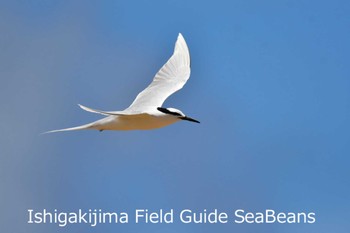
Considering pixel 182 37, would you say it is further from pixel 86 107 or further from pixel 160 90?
pixel 86 107

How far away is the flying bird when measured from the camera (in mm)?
12750

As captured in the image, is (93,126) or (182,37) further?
(182,37)

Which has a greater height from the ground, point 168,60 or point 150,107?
point 168,60

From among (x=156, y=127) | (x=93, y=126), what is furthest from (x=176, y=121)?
(x=93, y=126)

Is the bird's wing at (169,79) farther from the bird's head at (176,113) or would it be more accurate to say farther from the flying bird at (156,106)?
the bird's head at (176,113)

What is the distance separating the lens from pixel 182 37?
16.5m

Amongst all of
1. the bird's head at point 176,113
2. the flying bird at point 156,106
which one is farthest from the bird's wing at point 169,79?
the bird's head at point 176,113

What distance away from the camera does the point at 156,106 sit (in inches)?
559

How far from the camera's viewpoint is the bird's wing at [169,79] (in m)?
14.8

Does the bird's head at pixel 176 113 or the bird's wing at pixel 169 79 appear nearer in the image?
the bird's head at pixel 176 113

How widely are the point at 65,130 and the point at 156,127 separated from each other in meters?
1.59

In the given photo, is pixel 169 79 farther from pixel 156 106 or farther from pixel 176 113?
pixel 176 113

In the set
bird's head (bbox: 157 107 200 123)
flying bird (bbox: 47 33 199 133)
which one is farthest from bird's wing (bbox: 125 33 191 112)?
bird's head (bbox: 157 107 200 123)

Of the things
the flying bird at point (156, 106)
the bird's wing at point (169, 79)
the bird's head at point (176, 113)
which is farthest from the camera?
the bird's wing at point (169, 79)
